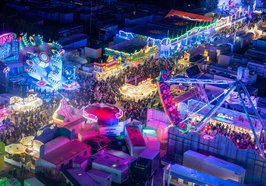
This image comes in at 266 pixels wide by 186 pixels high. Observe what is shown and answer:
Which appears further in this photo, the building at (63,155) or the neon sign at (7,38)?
the neon sign at (7,38)

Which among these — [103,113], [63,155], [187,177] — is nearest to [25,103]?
[103,113]

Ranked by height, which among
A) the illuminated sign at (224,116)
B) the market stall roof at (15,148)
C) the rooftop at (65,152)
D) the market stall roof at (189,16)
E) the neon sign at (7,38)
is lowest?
the market stall roof at (15,148)

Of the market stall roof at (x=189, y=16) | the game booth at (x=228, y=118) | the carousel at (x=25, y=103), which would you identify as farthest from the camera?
the market stall roof at (x=189, y=16)

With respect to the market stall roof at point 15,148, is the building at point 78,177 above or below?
above

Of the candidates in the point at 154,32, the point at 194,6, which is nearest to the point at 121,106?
the point at 154,32

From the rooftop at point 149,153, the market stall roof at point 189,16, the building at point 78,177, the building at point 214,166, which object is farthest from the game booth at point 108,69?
the market stall roof at point 189,16

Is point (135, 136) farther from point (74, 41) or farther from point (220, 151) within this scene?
point (74, 41)

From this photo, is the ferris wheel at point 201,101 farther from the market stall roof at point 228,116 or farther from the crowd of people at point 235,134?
the crowd of people at point 235,134

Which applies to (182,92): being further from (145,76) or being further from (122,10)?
(122,10)

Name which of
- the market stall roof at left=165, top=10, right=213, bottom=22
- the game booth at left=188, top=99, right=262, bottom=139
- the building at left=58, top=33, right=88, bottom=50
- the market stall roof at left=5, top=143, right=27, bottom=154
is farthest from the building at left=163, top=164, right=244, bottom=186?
the market stall roof at left=165, top=10, right=213, bottom=22
